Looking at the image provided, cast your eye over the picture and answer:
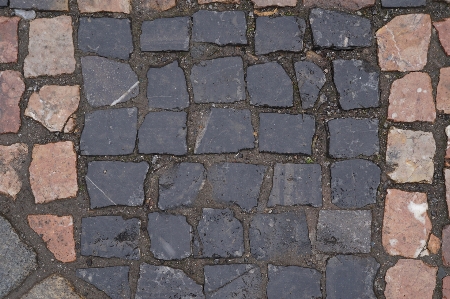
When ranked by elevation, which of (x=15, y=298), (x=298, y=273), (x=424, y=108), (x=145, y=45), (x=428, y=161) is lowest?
(x=15, y=298)

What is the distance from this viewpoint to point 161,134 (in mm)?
3193

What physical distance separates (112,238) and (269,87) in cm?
154

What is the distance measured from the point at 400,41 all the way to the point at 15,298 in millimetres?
3277

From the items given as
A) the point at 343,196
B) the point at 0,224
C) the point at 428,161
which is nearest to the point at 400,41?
the point at 428,161

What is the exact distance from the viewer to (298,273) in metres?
3.16

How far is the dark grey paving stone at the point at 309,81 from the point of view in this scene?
3203 millimetres

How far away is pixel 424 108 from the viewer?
3195 mm

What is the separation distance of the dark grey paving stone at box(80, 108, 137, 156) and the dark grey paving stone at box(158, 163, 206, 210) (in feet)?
1.14

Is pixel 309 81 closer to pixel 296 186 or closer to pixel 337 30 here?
pixel 337 30

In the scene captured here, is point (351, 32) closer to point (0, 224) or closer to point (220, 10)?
point (220, 10)

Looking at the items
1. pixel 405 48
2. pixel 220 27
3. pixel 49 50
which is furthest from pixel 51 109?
pixel 405 48

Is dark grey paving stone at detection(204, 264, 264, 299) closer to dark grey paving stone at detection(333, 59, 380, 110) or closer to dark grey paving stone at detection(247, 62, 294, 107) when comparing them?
dark grey paving stone at detection(247, 62, 294, 107)

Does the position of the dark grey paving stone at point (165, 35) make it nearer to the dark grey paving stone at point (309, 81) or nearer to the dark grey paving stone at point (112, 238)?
the dark grey paving stone at point (309, 81)

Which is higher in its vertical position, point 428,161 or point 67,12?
point 67,12
